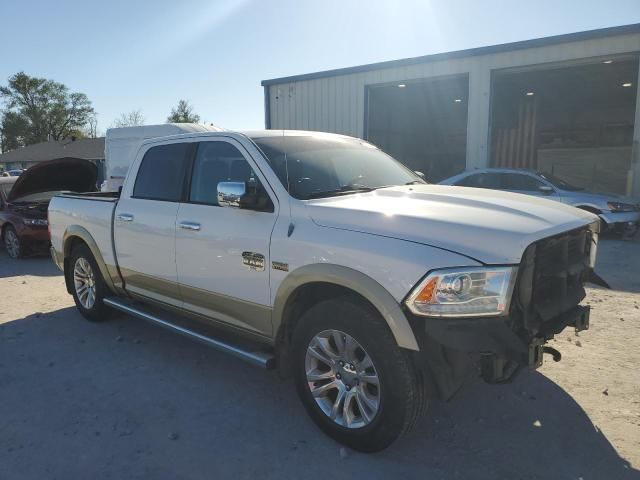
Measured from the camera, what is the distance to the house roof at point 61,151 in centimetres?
5172

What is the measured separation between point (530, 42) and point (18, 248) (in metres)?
13.2

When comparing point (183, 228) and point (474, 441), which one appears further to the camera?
point (183, 228)

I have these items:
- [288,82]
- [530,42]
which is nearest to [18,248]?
[288,82]

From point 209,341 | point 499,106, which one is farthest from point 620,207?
point 499,106

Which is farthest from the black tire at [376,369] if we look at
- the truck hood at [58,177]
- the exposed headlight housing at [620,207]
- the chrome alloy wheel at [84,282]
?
the exposed headlight housing at [620,207]

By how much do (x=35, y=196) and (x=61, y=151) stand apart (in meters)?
51.5

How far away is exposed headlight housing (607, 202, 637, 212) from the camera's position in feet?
34.8

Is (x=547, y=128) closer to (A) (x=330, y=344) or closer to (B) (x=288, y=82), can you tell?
(B) (x=288, y=82)

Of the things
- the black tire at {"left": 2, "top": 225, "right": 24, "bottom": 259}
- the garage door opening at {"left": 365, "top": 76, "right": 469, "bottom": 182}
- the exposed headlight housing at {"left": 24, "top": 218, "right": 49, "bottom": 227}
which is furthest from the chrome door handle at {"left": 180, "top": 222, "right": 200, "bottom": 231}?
the garage door opening at {"left": 365, "top": 76, "right": 469, "bottom": 182}

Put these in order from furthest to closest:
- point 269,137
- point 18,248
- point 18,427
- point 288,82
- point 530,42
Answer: point 288,82 < point 530,42 < point 18,248 < point 269,137 < point 18,427

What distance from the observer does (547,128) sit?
949 inches

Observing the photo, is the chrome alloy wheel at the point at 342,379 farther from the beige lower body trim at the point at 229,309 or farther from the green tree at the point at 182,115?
the green tree at the point at 182,115

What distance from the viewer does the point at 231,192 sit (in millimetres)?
3318

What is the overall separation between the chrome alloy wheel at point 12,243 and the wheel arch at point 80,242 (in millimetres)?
4747
